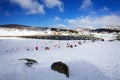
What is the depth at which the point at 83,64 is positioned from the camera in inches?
498

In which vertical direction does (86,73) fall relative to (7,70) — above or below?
below

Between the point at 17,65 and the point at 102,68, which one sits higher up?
the point at 17,65

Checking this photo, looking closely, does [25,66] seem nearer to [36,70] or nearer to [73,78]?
[36,70]

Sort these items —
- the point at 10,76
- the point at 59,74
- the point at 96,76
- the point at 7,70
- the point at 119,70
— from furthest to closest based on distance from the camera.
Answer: the point at 119,70
the point at 96,76
the point at 59,74
the point at 7,70
the point at 10,76

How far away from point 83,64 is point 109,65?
7.65 ft

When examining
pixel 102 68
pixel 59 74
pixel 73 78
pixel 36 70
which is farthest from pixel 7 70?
pixel 102 68

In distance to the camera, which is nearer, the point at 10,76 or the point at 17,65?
the point at 10,76

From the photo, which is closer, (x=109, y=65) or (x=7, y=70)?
(x=7, y=70)

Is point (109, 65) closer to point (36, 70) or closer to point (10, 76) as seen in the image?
point (36, 70)

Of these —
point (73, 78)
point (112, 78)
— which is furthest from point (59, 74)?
point (112, 78)

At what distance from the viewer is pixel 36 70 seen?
943 cm

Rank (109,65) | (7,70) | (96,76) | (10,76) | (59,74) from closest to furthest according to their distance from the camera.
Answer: (10,76) < (7,70) < (59,74) < (96,76) < (109,65)

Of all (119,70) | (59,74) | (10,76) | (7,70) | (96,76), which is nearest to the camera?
(10,76)

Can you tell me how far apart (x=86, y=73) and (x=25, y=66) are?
478 centimetres
